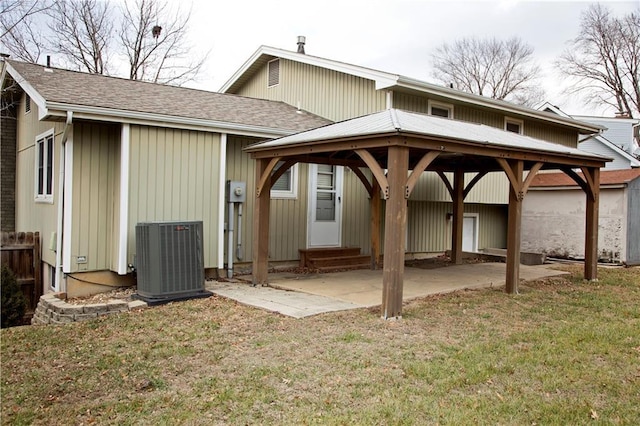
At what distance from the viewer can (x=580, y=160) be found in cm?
907

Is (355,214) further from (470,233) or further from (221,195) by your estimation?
(470,233)

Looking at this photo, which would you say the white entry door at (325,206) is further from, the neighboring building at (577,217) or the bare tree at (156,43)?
the bare tree at (156,43)

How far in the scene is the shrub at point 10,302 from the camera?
789cm

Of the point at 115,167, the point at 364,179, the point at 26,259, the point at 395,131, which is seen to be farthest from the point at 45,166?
the point at 395,131

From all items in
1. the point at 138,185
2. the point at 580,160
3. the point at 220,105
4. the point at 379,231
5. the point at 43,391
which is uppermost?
the point at 220,105

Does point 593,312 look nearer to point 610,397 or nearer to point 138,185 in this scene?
point 610,397

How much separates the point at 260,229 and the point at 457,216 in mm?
5355

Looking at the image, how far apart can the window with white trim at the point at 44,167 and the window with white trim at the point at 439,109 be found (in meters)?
7.49

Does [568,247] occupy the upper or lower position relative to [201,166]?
lower

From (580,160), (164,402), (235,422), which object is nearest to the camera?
(235,422)

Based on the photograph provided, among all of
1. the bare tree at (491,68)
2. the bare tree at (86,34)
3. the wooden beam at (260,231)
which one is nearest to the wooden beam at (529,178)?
the wooden beam at (260,231)

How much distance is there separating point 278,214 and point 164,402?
6.08m

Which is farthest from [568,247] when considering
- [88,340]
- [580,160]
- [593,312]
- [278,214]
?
[88,340]

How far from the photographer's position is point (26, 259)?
9.32 m
